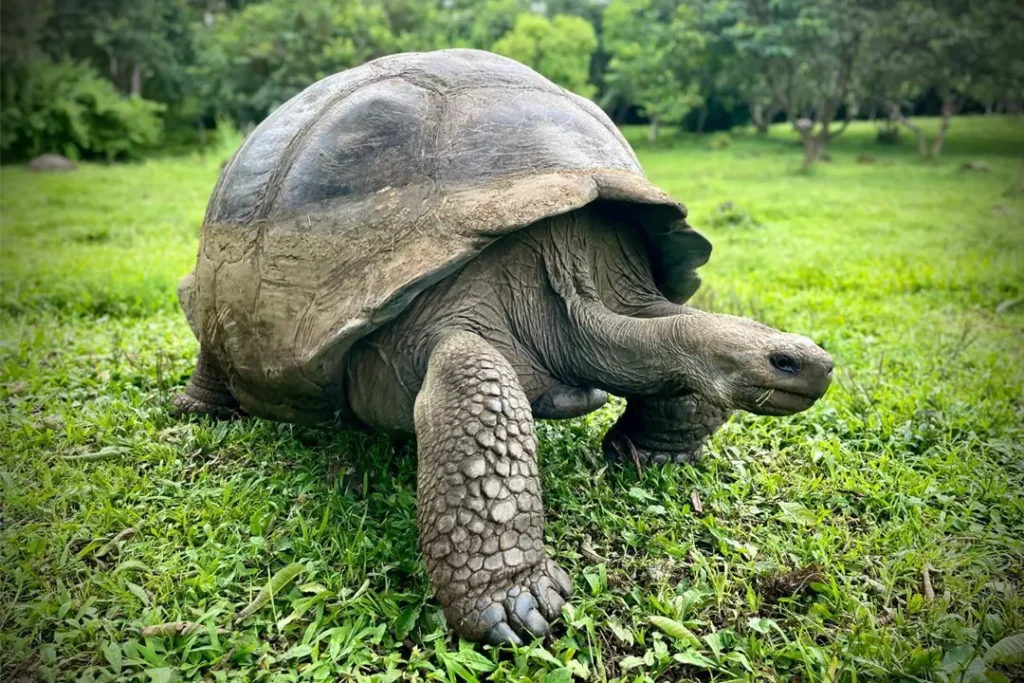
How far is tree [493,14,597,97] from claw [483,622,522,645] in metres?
19.9

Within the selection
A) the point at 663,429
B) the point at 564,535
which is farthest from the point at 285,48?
the point at 564,535

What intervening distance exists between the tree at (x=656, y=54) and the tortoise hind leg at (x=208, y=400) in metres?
19.7

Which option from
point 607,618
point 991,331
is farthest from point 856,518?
point 991,331

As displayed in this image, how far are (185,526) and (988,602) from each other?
7.58ft

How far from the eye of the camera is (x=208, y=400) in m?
3.10

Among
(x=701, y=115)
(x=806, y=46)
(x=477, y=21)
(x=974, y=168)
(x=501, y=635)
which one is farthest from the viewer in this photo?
(x=701, y=115)

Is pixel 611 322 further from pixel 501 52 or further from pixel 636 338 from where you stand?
pixel 501 52

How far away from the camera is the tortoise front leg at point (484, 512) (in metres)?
1.87

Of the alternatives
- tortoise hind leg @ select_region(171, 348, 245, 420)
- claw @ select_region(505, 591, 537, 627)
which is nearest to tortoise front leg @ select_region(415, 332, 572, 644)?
claw @ select_region(505, 591, 537, 627)

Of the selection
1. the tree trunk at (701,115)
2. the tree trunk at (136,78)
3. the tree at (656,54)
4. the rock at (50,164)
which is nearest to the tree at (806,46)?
the tree at (656,54)

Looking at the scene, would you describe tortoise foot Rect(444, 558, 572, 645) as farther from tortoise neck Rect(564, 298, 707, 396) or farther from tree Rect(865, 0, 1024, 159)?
tree Rect(865, 0, 1024, 159)

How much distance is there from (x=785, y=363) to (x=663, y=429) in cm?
68

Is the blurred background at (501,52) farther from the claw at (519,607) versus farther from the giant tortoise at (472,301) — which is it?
the claw at (519,607)

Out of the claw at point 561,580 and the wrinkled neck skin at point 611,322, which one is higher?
the wrinkled neck skin at point 611,322
